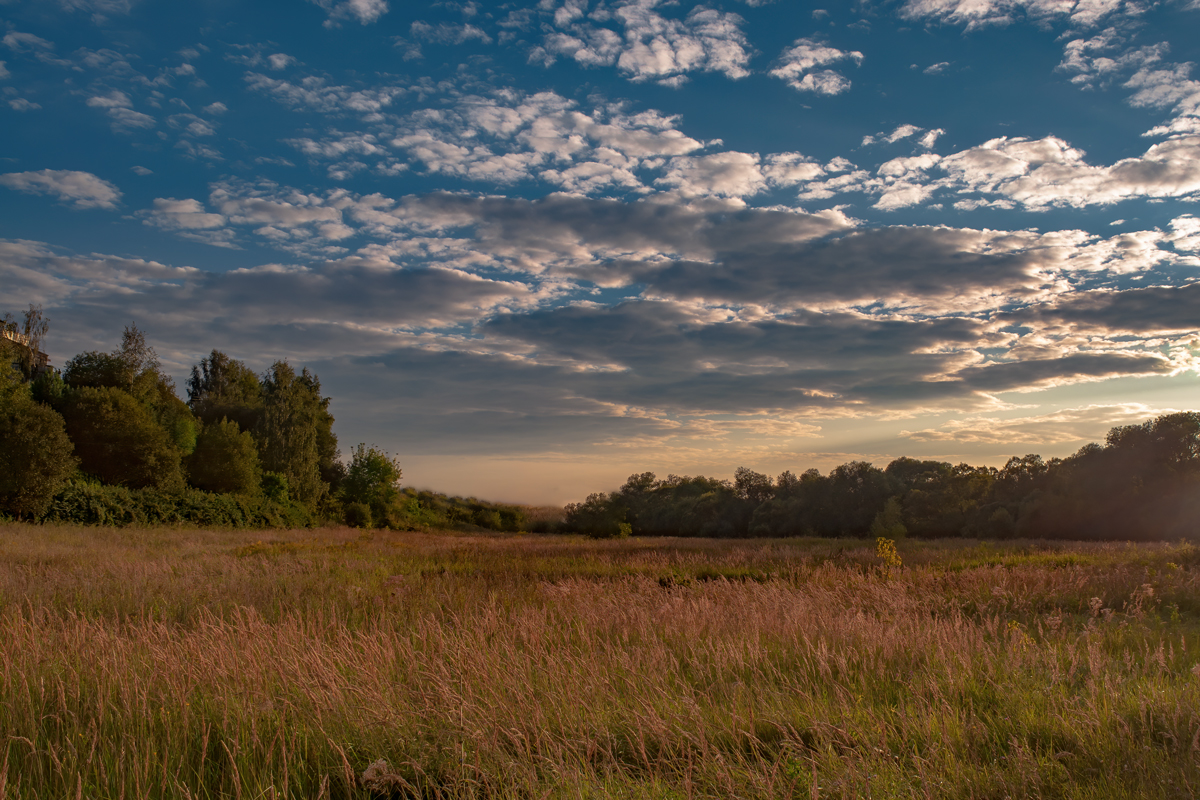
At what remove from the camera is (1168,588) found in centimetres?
1070

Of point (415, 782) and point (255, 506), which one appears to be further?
point (255, 506)

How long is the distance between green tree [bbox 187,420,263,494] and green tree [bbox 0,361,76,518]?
494 inches

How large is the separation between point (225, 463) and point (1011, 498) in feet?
166

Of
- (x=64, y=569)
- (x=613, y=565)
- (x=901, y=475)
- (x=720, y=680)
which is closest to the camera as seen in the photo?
(x=720, y=680)

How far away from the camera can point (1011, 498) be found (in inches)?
1468

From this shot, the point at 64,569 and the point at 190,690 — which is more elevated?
the point at 190,690

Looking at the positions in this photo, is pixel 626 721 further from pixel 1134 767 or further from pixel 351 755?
pixel 1134 767

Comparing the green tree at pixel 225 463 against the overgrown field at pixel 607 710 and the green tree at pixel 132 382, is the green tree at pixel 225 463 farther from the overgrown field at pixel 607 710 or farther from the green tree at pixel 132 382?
the overgrown field at pixel 607 710

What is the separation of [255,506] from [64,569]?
1251 inches

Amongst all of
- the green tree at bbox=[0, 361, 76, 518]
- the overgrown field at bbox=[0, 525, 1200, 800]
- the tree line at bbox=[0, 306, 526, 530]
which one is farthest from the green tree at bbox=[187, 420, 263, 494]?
the overgrown field at bbox=[0, 525, 1200, 800]

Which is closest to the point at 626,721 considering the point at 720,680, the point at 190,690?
the point at 720,680

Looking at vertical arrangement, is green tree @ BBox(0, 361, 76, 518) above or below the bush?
above

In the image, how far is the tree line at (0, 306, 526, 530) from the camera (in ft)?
99.6

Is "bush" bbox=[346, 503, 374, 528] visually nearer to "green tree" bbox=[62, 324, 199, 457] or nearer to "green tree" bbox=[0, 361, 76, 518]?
"green tree" bbox=[62, 324, 199, 457]
